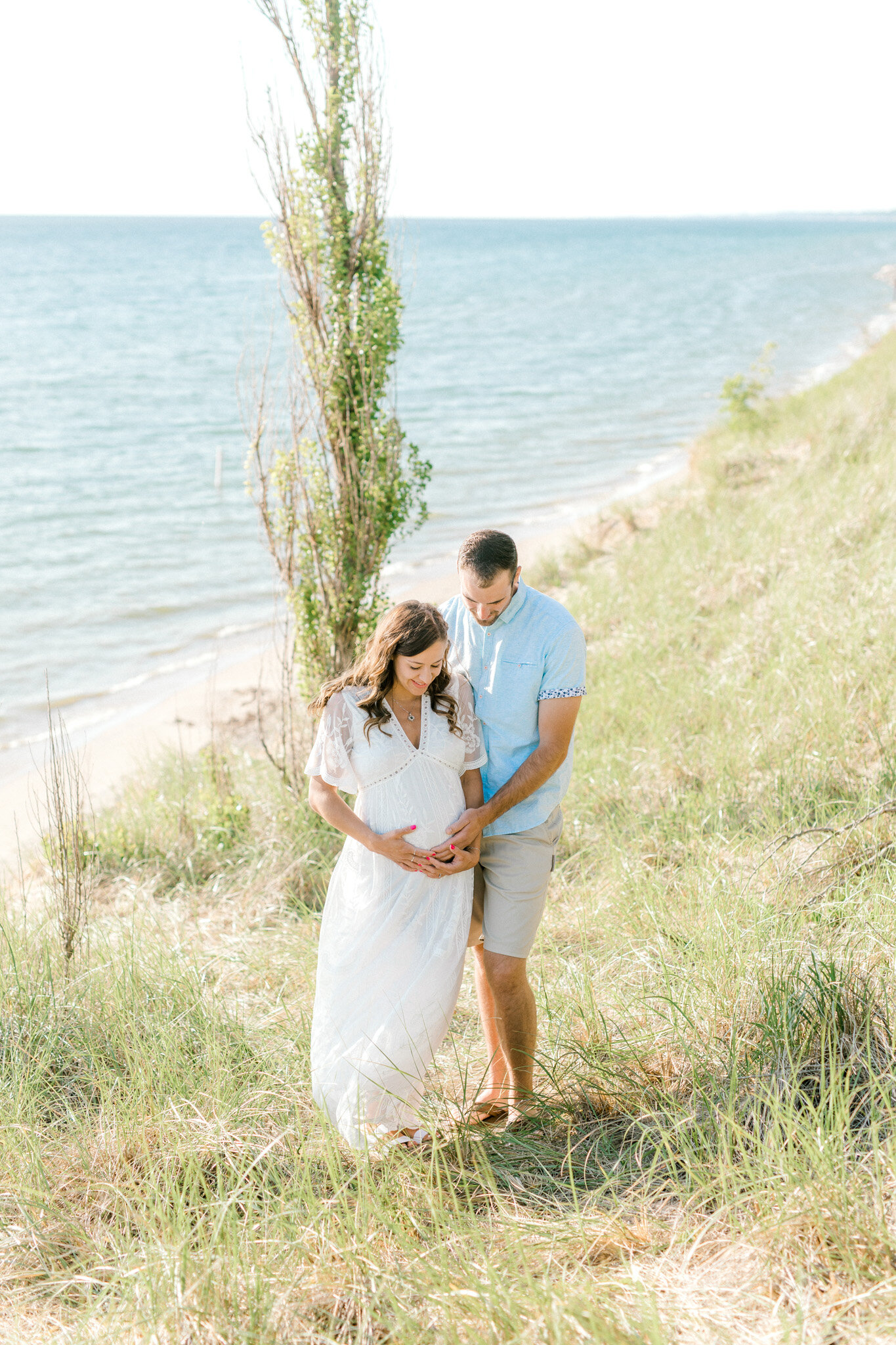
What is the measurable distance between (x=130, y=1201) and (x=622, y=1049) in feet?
5.23

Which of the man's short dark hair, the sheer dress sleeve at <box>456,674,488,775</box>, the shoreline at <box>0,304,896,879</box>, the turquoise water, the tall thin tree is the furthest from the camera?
the turquoise water

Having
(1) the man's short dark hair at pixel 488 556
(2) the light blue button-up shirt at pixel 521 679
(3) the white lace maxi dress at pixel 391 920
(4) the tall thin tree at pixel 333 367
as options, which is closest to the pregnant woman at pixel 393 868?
(3) the white lace maxi dress at pixel 391 920

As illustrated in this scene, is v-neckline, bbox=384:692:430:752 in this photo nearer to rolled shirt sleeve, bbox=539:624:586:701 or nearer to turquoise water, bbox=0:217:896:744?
rolled shirt sleeve, bbox=539:624:586:701

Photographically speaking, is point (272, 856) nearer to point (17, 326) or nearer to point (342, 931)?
point (342, 931)

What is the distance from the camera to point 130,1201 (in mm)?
2908

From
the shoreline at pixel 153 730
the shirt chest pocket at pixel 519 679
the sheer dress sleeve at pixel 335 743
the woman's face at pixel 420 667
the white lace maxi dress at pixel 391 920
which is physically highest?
the woman's face at pixel 420 667

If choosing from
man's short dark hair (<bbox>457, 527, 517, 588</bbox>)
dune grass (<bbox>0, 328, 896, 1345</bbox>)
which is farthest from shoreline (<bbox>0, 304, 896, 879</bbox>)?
man's short dark hair (<bbox>457, 527, 517, 588</bbox>)

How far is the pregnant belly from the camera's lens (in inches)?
133

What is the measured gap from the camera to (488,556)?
3322 millimetres

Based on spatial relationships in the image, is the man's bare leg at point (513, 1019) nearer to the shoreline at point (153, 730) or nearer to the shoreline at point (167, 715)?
the shoreline at point (167, 715)

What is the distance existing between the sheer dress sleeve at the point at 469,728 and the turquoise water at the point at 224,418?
2.80 m

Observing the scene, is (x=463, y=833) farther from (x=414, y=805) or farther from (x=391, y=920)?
(x=391, y=920)

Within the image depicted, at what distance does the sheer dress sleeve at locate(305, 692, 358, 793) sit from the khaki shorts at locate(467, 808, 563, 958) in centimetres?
61

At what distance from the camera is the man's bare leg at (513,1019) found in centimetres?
338
